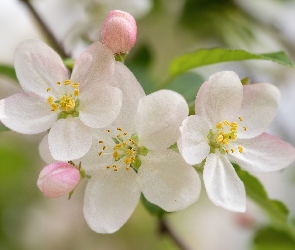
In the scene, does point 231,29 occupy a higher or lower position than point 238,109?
lower

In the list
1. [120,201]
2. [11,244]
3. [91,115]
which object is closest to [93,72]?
[91,115]

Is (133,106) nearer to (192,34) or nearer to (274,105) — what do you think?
(274,105)

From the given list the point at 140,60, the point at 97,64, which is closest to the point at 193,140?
the point at 97,64

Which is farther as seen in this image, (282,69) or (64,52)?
(282,69)

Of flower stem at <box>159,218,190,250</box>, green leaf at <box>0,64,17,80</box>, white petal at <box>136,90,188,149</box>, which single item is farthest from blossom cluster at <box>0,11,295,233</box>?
flower stem at <box>159,218,190,250</box>

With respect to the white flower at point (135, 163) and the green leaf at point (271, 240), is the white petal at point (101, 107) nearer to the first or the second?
the white flower at point (135, 163)

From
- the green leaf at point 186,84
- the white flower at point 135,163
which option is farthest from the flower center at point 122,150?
the green leaf at point 186,84

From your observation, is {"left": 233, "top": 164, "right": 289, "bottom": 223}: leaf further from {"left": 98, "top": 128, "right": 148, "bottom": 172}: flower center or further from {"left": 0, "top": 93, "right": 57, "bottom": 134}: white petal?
{"left": 0, "top": 93, "right": 57, "bottom": 134}: white petal
